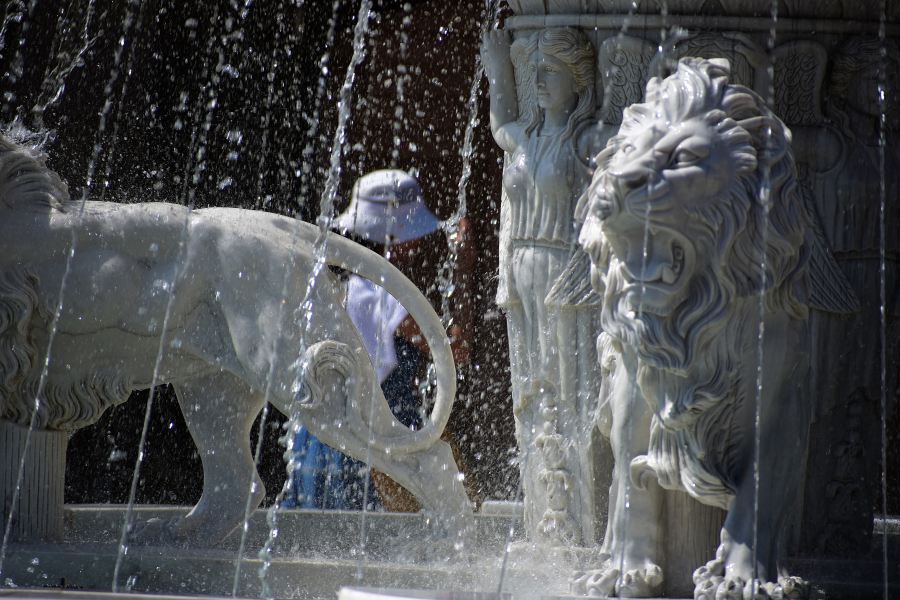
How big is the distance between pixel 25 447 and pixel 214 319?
29.4 inches

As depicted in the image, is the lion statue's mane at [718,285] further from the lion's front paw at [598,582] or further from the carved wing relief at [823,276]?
the carved wing relief at [823,276]

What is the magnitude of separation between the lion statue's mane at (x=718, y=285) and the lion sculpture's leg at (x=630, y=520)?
0.10 metres

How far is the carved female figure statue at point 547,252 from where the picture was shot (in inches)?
135

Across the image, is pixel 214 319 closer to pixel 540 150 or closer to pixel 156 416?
pixel 540 150

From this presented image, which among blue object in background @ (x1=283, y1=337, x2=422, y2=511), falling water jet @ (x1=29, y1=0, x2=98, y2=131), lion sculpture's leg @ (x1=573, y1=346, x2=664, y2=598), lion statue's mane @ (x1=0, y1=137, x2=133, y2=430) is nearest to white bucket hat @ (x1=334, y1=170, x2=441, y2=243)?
blue object in background @ (x1=283, y1=337, x2=422, y2=511)

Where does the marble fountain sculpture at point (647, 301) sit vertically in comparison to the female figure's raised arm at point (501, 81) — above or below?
below

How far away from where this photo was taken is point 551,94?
11.3 feet

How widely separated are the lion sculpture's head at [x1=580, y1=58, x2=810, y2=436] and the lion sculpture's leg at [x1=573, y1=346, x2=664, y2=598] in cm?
15

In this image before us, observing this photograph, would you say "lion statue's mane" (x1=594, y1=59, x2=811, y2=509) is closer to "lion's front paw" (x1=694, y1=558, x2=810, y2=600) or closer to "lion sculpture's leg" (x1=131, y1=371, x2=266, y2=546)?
"lion's front paw" (x1=694, y1=558, x2=810, y2=600)

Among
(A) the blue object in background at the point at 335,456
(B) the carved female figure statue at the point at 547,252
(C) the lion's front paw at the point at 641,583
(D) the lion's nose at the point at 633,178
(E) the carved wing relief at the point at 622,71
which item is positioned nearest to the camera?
(D) the lion's nose at the point at 633,178

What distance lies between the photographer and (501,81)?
3.62 metres

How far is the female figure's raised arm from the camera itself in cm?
360

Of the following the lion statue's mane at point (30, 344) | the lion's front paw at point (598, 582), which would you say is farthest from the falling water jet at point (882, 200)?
the lion statue's mane at point (30, 344)

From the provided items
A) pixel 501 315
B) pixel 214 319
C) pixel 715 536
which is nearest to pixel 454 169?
pixel 501 315
